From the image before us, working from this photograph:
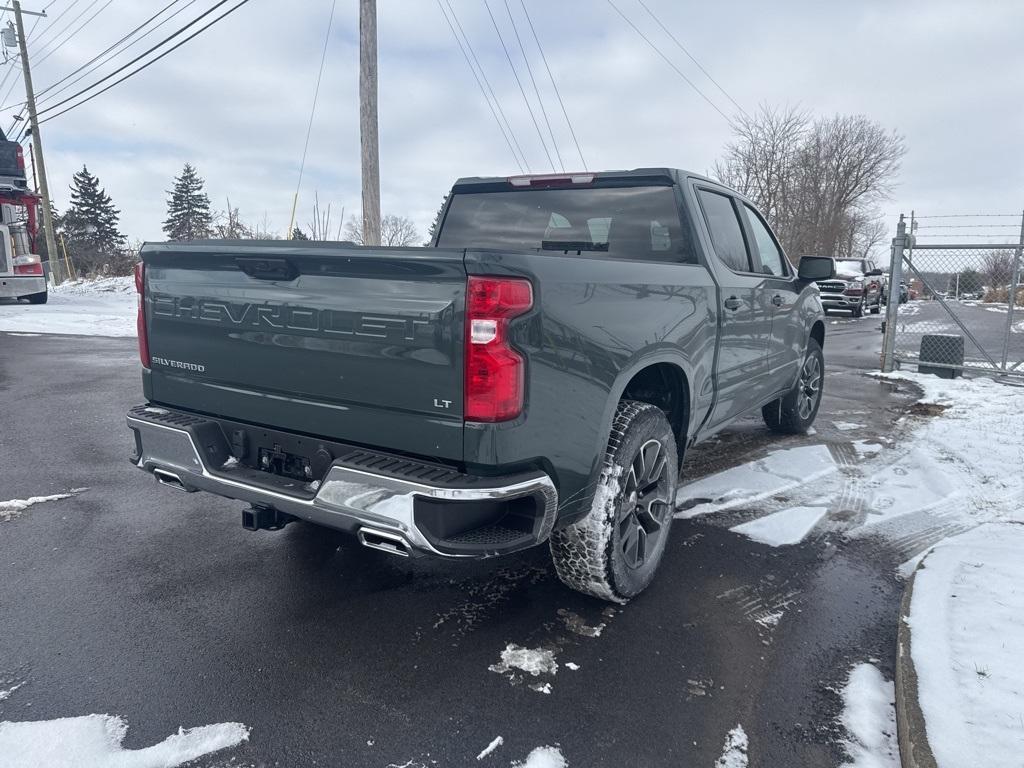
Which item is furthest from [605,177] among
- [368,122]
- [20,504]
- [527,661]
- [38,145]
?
[38,145]

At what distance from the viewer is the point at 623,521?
304cm

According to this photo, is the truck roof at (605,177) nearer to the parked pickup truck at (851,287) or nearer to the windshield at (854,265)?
the parked pickup truck at (851,287)

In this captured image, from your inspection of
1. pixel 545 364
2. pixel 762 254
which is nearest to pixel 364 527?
pixel 545 364

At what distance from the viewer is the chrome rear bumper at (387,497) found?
7.39 feet

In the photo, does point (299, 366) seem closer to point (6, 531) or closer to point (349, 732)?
point (349, 732)

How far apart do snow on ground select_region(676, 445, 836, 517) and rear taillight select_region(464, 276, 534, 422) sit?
2.36 meters

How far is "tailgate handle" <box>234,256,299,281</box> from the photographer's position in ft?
8.52

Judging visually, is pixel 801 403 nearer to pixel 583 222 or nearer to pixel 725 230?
pixel 725 230

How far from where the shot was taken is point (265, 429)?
2.80 m

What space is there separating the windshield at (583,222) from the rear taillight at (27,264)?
50.7 ft

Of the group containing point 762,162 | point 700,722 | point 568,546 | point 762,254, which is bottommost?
point 700,722

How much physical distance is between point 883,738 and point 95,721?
2600 millimetres

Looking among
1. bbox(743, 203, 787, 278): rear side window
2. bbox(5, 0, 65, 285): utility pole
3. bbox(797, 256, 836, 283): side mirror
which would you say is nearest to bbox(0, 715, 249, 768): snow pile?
bbox(743, 203, 787, 278): rear side window

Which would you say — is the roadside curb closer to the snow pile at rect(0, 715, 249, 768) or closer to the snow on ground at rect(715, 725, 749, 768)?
the snow on ground at rect(715, 725, 749, 768)
